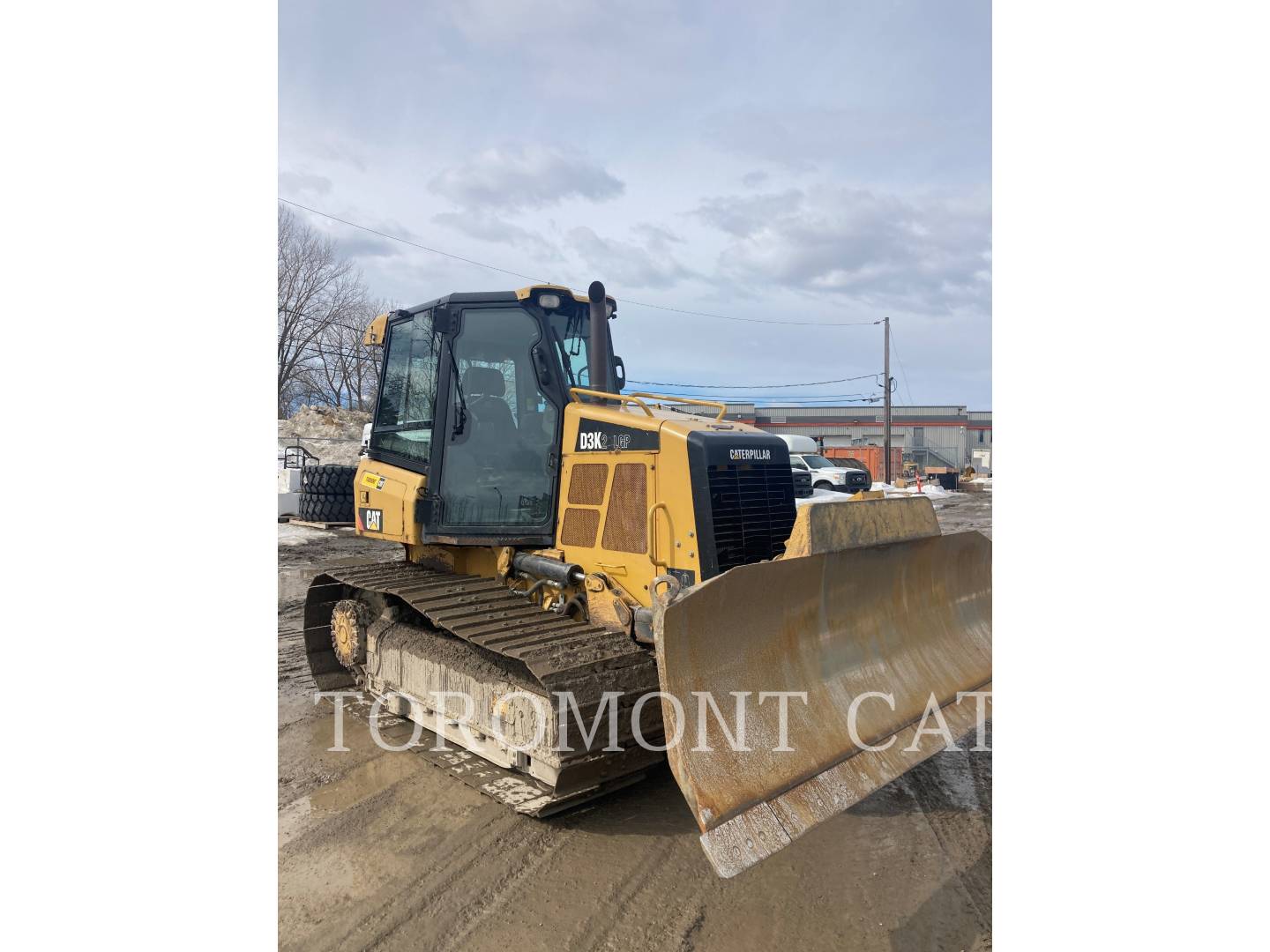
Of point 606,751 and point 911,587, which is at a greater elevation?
point 911,587

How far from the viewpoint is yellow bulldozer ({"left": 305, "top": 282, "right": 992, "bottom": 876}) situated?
346cm

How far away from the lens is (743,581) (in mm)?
3531

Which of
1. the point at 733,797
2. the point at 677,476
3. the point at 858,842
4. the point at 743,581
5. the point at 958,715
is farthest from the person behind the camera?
the point at 958,715

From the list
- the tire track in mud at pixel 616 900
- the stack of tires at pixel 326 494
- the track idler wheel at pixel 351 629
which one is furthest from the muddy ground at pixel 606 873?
the stack of tires at pixel 326 494

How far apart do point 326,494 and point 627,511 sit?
34.1 ft

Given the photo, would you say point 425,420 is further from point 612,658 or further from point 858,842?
point 858,842

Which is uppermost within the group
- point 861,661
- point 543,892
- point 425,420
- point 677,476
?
point 425,420

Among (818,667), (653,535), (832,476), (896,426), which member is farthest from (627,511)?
(896,426)

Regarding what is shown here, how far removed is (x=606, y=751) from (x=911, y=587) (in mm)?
2090

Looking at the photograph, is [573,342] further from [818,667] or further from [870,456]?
[870,456]

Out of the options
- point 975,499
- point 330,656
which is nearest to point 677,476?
point 330,656

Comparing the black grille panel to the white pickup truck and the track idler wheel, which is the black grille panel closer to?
the track idler wheel

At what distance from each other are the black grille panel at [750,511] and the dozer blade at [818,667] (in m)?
0.43

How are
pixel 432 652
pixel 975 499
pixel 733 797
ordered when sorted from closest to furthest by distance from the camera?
pixel 733 797 → pixel 432 652 → pixel 975 499
